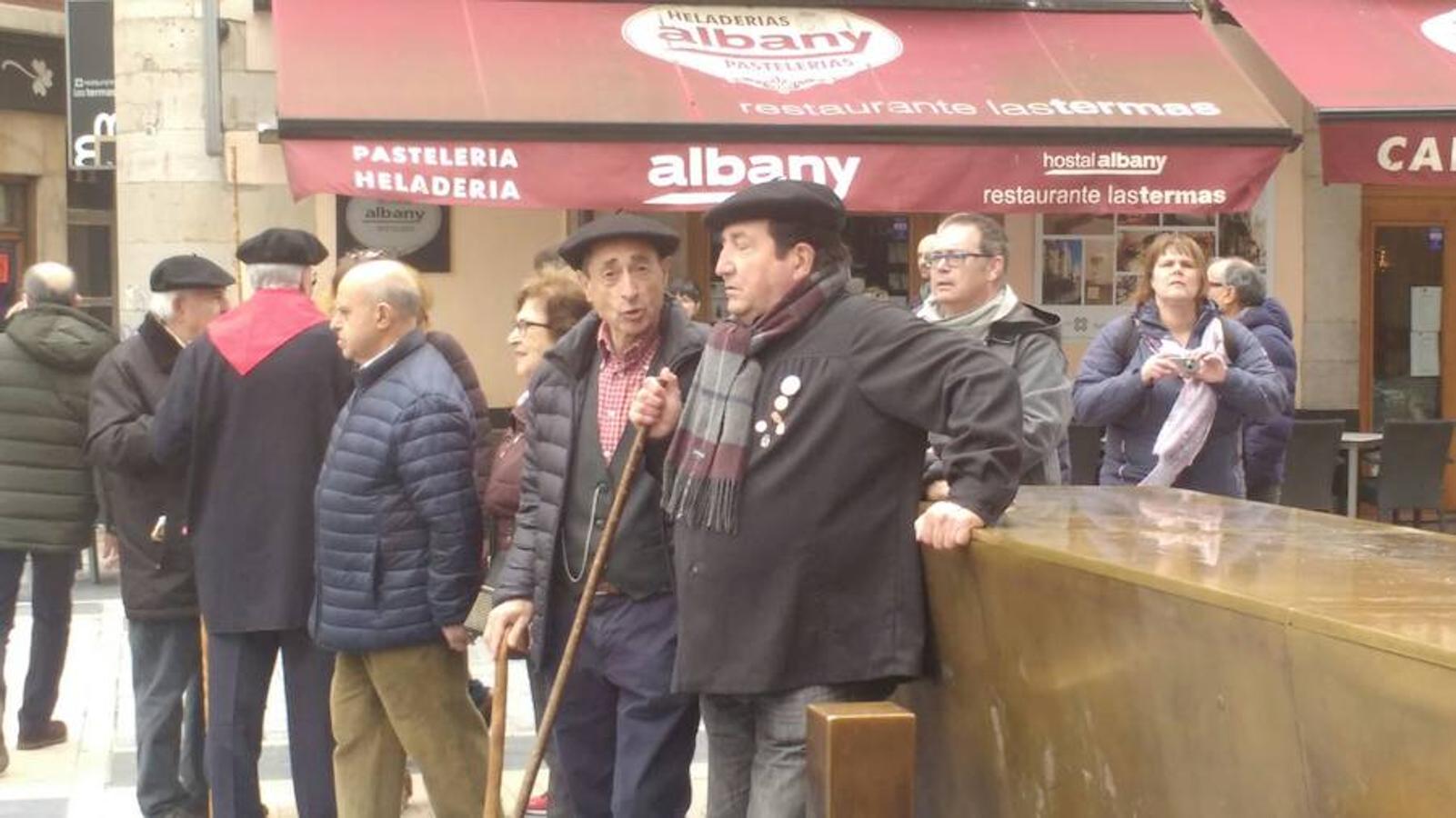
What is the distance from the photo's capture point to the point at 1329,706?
8.04 feet

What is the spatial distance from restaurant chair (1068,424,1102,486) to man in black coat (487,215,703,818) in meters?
5.34

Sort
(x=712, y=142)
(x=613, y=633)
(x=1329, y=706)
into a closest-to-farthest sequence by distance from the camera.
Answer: (x=1329, y=706)
(x=613, y=633)
(x=712, y=142)

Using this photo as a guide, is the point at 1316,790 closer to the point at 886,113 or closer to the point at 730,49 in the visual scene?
the point at 886,113

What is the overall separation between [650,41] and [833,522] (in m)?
7.57

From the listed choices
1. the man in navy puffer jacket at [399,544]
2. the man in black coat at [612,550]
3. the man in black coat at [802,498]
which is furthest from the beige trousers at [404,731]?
the man in black coat at [802,498]

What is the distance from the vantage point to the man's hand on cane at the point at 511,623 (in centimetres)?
475

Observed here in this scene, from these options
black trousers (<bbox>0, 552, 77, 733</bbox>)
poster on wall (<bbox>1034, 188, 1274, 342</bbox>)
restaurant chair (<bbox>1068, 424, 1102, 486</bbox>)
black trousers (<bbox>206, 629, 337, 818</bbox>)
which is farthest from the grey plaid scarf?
poster on wall (<bbox>1034, 188, 1274, 342</bbox>)

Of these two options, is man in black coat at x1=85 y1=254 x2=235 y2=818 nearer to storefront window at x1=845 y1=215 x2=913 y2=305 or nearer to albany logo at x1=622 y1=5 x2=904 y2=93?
albany logo at x1=622 y1=5 x2=904 y2=93

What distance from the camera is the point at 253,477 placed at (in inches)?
218

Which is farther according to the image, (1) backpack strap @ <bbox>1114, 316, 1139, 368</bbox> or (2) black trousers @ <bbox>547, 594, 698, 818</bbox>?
(1) backpack strap @ <bbox>1114, 316, 1139, 368</bbox>

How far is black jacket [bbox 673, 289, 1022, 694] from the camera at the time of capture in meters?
3.73

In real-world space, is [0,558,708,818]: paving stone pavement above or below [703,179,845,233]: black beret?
below

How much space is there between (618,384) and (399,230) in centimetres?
715

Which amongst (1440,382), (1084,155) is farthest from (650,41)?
(1440,382)
